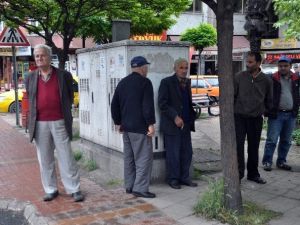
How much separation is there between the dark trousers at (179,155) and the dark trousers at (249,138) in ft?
2.28

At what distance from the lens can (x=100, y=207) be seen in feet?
18.6

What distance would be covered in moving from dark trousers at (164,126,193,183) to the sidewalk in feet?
0.67

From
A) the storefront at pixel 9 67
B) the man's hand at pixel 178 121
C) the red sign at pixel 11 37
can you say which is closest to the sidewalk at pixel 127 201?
the man's hand at pixel 178 121

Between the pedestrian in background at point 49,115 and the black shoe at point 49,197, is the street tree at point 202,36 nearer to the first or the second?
the pedestrian in background at point 49,115

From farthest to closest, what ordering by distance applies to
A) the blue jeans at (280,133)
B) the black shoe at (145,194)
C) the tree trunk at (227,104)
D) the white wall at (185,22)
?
the white wall at (185,22), the blue jeans at (280,133), the black shoe at (145,194), the tree trunk at (227,104)

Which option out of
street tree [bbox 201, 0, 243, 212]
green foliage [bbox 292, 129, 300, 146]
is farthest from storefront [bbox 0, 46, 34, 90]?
street tree [bbox 201, 0, 243, 212]

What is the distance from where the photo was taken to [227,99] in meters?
5.04

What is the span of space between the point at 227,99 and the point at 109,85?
7.98ft

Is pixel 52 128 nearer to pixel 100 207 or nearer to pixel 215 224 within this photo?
pixel 100 207

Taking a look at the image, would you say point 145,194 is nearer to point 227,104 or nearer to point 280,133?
point 227,104

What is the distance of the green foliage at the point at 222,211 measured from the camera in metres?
4.98

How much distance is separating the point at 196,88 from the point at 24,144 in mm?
11961

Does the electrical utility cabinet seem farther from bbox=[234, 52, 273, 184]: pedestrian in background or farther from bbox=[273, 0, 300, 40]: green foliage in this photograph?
bbox=[273, 0, 300, 40]: green foliage

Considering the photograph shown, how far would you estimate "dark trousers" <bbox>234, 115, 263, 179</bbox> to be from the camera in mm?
6559
